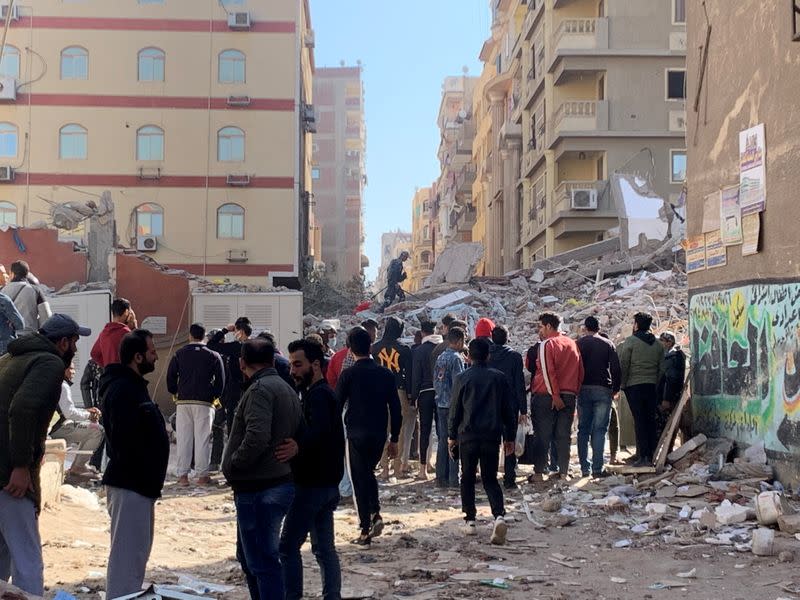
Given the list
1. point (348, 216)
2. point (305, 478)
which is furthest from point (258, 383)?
point (348, 216)

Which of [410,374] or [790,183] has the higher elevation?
[790,183]

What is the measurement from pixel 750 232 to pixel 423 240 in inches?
3888

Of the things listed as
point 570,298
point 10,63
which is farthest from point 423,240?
point 570,298

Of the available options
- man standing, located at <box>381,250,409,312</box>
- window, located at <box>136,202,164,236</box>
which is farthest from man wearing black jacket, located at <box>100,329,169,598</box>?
window, located at <box>136,202,164,236</box>

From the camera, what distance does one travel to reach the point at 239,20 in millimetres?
42938

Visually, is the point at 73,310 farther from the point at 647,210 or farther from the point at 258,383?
the point at 647,210

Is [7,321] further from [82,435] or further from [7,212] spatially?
[7,212]

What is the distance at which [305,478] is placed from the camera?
663 centimetres

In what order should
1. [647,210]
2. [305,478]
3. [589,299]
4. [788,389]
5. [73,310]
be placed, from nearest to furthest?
1. [305,478]
2. [788,389]
3. [73,310]
4. [589,299]
5. [647,210]

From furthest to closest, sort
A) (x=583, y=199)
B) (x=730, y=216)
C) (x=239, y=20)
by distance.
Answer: (x=239, y=20) < (x=583, y=199) < (x=730, y=216)

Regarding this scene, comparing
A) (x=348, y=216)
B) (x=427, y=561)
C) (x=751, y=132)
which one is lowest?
(x=427, y=561)

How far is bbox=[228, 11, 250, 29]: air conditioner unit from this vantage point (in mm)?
42906

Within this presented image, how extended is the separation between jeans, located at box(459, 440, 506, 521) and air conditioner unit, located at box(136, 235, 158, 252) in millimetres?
34351

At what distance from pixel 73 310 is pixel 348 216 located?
7111 centimetres
